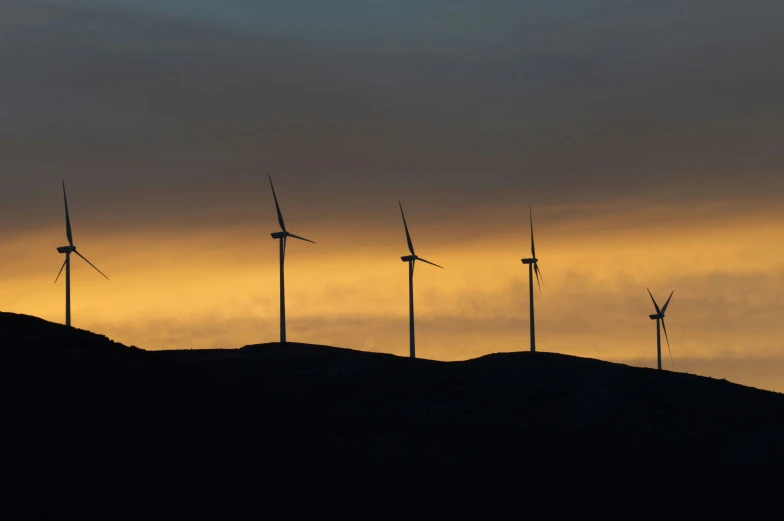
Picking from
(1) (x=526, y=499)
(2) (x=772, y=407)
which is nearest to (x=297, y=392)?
(1) (x=526, y=499)

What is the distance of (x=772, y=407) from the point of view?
616 ft

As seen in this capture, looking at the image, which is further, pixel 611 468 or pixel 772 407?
pixel 772 407

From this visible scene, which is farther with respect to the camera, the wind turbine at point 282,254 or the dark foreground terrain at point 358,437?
the wind turbine at point 282,254

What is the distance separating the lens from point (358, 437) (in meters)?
160

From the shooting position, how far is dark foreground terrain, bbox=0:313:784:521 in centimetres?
13625

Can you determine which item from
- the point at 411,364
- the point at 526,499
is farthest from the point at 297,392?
the point at 526,499

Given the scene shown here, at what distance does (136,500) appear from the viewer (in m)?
130

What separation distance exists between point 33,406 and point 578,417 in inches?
2771

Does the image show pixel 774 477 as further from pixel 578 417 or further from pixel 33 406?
pixel 33 406

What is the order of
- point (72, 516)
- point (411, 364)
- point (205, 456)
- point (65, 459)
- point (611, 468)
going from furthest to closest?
point (411, 364) → point (611, 468) → point (205, 456) → point (65, 459) → point (72, 516)

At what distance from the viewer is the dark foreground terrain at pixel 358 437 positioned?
447 feet

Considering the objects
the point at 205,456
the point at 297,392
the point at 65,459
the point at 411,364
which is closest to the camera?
the point at 65,459

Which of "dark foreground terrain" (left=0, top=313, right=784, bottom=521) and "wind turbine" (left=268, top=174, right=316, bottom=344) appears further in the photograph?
"wind turbine" (left=268, top=174, right=316, bottom=344)

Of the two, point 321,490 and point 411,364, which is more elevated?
point 411,364
